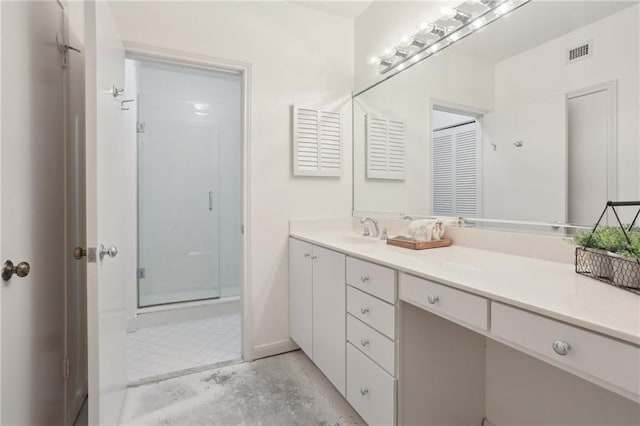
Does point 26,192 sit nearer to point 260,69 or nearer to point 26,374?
point 26,374

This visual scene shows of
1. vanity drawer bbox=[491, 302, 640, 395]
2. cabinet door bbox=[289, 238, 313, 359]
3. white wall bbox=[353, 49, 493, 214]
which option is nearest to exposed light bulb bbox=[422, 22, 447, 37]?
white wall bbox=[353, 49, 493, 214]

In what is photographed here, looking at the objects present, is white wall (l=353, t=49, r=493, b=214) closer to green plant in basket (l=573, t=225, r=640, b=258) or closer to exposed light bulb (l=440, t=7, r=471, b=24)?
exposed light bulb (l=440, t=7, r=471, b=24)

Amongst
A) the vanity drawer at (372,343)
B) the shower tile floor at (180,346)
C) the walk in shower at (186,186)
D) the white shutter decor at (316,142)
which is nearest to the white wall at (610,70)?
the vanity drawer at (372,343)

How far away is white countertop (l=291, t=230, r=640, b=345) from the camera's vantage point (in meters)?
0.65

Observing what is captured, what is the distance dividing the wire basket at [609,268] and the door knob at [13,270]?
1.72 meters

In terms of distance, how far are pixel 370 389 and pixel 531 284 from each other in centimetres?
79

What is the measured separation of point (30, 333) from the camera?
110cm

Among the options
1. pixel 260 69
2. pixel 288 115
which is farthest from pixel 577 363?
pixel 260 69

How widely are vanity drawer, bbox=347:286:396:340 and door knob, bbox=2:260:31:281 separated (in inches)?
46.6

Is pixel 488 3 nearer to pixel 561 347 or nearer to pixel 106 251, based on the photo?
pixel 561 347

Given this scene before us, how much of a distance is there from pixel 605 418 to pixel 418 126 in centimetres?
152

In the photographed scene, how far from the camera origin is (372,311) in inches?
51.5

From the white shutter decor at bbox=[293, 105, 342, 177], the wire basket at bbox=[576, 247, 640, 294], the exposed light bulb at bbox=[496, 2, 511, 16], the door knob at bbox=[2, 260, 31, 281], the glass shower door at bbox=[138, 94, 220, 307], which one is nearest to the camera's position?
the wire basket at bbox=[576, 247, 640, 294]

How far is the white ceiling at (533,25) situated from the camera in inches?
43.4
